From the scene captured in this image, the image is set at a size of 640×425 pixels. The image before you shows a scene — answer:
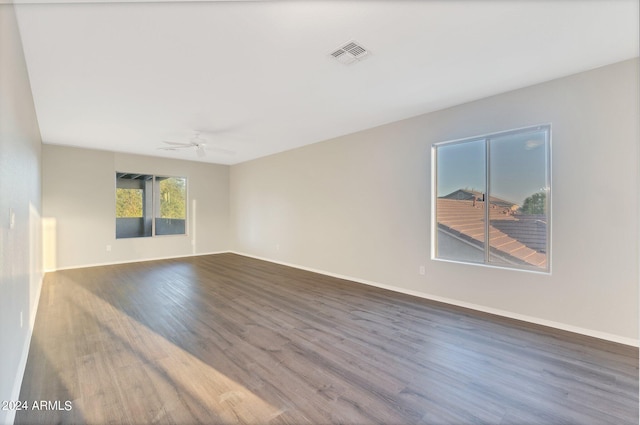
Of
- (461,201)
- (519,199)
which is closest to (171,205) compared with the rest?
(461,201)

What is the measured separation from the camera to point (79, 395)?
183cm

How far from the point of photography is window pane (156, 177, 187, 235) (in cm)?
708

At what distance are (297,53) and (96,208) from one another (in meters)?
6.15

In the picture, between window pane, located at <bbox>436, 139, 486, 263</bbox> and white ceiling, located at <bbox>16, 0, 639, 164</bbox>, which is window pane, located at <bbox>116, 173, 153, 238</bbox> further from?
window pane, located at <bbox>436, 139, 486, 263</bbox>

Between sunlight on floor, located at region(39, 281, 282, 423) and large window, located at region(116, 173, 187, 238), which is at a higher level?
large window, located at region(116, 173, 187, 238)

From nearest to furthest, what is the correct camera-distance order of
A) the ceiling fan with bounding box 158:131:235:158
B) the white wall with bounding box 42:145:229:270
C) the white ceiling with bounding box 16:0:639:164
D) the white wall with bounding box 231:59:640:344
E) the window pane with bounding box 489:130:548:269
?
the white ceiling with bounding box 16:0:639:164 < the white wall with bounding box 231:59:640:344 < the window pane with bounding box 489:130:548:269 < the ceiling fan with bounding box 158:131:235:158 < the white wall with bounding box 42:145:229:270

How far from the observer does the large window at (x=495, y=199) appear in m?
3.11

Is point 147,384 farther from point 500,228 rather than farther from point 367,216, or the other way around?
point 500,228

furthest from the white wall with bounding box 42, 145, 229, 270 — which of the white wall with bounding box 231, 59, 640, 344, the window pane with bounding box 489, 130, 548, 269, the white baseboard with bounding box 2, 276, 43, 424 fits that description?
the window pane with bounding box 489, 130, 548, 269

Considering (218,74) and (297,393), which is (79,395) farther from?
(218,74)

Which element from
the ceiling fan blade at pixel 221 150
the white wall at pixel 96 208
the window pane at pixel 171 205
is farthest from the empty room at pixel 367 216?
the window pane at pixel 171 205

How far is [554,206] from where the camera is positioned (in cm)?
295

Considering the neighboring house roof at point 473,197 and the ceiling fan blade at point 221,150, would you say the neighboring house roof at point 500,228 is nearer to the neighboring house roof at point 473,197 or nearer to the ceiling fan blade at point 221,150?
the neighboring house roof at point 473,197

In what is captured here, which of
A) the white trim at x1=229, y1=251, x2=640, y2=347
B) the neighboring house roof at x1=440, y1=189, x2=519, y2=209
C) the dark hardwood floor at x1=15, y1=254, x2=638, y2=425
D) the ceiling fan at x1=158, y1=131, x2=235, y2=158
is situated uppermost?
the ceiling fan at x1=158, y1=131, x2=235, y2=158
